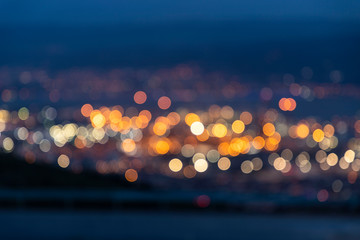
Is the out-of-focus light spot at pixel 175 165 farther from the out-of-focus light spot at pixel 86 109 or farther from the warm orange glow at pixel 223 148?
the out-of-focus light spot at pixel 86 109

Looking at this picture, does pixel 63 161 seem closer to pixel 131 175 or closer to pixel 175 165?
pixel 131 175

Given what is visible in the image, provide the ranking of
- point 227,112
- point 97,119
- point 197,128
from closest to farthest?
point 197,128 → point 97,119 → point 227,112

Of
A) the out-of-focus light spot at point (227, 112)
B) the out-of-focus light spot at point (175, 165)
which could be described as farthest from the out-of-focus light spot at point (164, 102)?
the out-of-focus light spot at point (175, 165)

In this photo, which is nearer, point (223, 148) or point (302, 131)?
point (223, 148)

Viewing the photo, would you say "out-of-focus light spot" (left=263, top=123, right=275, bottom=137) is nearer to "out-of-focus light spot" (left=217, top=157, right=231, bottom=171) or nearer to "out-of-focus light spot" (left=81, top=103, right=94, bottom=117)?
"out-of-focus light spot" (left=217, top=157, right=231, bottom=171)

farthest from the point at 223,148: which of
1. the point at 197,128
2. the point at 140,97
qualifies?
the point at 140,97

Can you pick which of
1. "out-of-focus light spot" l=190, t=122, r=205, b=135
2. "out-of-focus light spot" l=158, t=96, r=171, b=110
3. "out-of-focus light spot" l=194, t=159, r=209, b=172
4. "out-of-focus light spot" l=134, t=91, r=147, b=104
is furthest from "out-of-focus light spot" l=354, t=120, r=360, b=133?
"out-of-focus light spot" l=134, t=91, r=147, b=104

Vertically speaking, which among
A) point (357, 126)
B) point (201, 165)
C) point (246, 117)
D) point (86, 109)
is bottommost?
point (201, 165)
